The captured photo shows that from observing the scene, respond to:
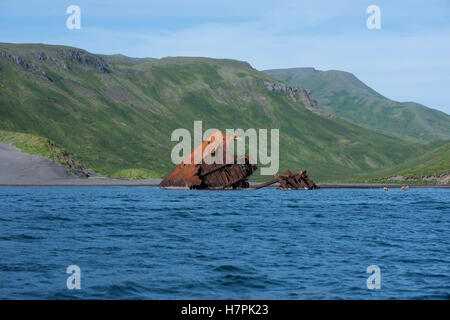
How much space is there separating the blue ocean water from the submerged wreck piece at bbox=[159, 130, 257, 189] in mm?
48430

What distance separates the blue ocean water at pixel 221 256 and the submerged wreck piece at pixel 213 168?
4843cm

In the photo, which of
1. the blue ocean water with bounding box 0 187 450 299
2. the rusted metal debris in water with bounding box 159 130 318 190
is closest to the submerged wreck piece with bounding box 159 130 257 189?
the rusted metal debris in water with bounding box 159 130 318 190

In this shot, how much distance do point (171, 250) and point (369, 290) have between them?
11941 millimetres

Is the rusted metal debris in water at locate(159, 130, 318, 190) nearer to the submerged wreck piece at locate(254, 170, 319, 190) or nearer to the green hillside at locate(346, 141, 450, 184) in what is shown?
the submerged wreck piece at locate(254, 170, 319, 190)

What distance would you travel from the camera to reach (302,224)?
4284cm

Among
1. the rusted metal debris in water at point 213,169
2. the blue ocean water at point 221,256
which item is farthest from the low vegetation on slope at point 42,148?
the blue ocean water at point 221,256

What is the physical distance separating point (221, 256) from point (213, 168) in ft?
230

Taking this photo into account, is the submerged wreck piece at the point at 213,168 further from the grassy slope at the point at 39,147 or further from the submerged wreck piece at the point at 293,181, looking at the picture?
the grassy slope at the point at 39,147

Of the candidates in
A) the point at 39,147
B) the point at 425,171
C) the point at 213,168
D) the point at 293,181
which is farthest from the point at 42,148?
the point at 425,171

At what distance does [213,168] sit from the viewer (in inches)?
3836

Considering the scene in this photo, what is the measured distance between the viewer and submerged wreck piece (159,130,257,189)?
97188mm

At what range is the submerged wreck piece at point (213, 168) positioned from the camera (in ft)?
319

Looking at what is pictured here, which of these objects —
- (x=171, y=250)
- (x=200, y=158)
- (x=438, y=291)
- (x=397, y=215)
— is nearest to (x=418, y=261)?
(x=438, y=291)
